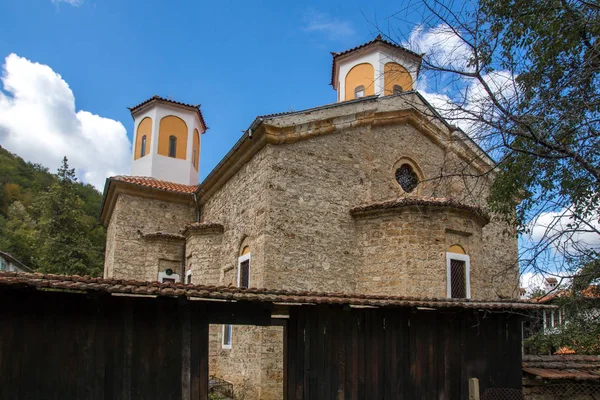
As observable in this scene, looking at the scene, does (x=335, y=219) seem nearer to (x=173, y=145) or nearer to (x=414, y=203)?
(x=414, y=203)

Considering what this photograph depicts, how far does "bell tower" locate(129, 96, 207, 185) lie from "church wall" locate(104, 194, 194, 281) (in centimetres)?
284

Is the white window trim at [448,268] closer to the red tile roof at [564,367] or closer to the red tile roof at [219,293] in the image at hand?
the red tile roof at [564,367]

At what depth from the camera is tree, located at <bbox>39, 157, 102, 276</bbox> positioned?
24.2 meters

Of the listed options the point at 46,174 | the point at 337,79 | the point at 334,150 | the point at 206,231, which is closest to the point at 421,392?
the point at 334,150

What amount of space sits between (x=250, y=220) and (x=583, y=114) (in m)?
7.29

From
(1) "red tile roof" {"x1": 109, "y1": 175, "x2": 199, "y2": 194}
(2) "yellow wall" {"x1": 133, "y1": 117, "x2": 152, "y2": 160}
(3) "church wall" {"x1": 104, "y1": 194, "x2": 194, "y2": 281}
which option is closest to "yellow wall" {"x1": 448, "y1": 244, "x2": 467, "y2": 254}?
(3) "church wall" {"x1": 104, "y1": 194, "x2": 194, "y2": 281}

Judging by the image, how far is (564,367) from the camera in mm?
8281

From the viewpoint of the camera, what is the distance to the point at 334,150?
11.6 metres

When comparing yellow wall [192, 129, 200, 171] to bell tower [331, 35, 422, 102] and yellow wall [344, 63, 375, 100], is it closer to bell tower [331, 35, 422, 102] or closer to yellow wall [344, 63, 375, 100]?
bell tower [331, 35, 422, 102]

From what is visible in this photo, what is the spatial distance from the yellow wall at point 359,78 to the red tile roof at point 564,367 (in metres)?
10.3

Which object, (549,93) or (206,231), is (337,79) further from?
(549,93)

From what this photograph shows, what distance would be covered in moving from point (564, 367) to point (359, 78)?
11.5 meters

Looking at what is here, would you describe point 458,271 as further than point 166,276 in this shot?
No

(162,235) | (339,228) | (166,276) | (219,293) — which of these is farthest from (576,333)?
(162,235)
